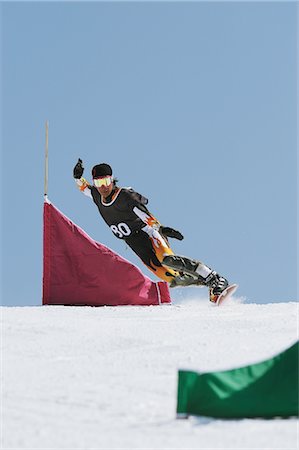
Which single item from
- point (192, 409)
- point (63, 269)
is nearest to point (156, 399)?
point (192, 409)

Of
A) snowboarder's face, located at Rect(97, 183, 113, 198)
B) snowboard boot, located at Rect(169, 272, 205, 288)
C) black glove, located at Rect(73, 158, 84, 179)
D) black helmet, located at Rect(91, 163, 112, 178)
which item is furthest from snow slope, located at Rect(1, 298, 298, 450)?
black glove, located at Rect(73, 158, 84, 179)

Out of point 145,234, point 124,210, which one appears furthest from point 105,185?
point 145,234

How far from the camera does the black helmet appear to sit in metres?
8.18

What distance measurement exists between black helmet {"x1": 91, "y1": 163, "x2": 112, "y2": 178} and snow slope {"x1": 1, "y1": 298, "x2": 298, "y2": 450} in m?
1.83

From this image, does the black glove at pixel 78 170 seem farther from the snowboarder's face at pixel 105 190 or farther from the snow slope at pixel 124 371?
the snow slope at pixel 124 371

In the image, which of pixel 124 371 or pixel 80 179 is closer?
pixel 124 371

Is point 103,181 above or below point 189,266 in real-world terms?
above

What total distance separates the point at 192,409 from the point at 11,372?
1300mm

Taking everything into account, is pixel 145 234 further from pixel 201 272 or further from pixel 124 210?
pixel 201 272

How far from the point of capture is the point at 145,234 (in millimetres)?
8164

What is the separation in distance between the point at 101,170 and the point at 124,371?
4.25 m

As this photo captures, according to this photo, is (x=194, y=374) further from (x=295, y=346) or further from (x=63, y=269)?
(x=63, y=269)

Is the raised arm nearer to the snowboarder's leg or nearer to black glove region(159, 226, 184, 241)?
black glove region(159, 226, 184, 241)

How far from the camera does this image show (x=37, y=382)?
3.98m
